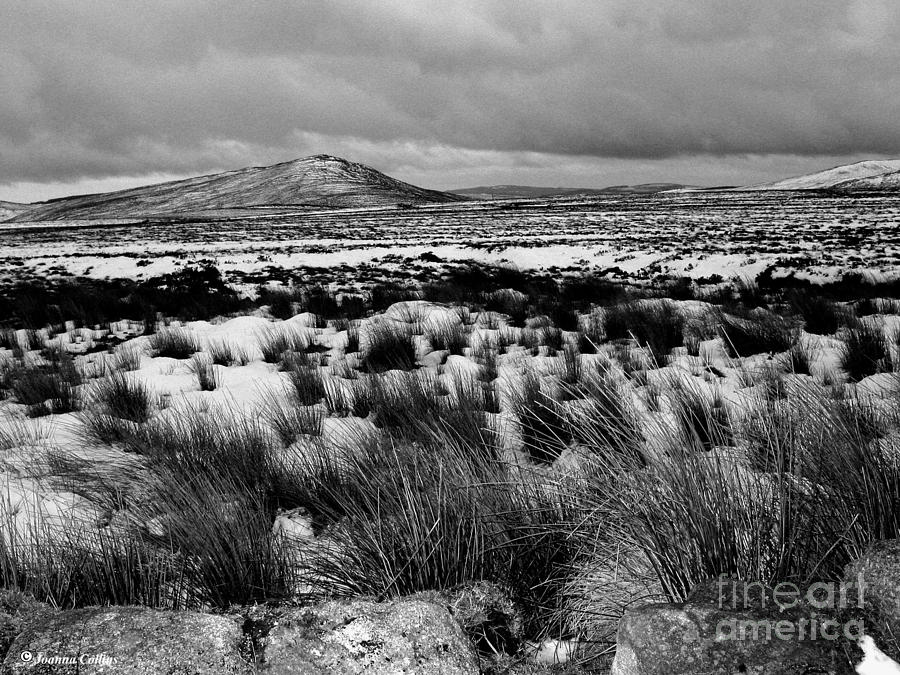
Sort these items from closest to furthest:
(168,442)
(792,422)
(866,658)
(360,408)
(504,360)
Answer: (866,658), (792,422), (168,442), (360,408), (504,360)

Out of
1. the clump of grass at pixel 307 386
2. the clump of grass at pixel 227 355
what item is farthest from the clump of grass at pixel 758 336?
the clump of grass at pixel 227 355

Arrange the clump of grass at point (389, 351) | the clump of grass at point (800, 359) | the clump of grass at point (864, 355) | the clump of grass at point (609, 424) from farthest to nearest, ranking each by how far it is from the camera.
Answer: the clump of grass at point (389, 351) → the clump of grass at point (800, 359) → the clump of grass at point (864, 355) → the clump of grass at point (609, 424)

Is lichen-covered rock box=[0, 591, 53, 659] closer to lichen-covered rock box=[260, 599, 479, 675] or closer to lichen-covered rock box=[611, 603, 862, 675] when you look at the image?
lichen-covered rock box=[260, 599, 479, 675]

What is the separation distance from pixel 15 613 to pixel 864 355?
5.47 metres

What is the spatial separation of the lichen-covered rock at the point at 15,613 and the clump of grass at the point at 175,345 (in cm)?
495

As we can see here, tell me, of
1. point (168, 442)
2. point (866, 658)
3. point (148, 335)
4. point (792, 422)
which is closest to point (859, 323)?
point (792, 422)

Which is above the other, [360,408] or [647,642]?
[647,642]

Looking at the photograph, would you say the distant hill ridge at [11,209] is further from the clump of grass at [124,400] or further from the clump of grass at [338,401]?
the clump of grass at [338,401]

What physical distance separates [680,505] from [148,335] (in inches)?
297

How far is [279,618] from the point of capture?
1.49 metres

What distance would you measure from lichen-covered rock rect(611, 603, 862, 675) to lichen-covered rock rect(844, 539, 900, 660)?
0.04 meters

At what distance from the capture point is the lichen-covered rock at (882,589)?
1235 millimetres

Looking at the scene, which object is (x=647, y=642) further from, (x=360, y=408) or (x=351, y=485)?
(x=360, y=408)

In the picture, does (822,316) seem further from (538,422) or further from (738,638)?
(738,638)
